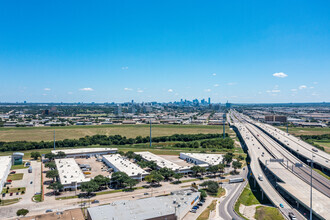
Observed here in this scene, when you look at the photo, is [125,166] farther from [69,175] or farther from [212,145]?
[212,145]

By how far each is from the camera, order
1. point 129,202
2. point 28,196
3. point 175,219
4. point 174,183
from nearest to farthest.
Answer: point 175,219
point 129,202
point 28,196
point 174,183

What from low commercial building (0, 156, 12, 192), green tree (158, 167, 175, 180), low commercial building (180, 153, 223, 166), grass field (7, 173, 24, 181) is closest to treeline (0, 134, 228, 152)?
low commercial building (0, 156, 12, 192)

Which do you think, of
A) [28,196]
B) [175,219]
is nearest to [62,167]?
[28,196]

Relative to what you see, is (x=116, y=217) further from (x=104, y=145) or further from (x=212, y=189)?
(x=104, y=145)

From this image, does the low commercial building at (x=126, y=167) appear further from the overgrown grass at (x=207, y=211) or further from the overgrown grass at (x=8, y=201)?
the overgrown grass at (x=8, y=201)

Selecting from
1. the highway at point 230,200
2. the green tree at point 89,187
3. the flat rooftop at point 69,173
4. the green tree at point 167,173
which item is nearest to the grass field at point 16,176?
the flat rooftop at point 69,173
